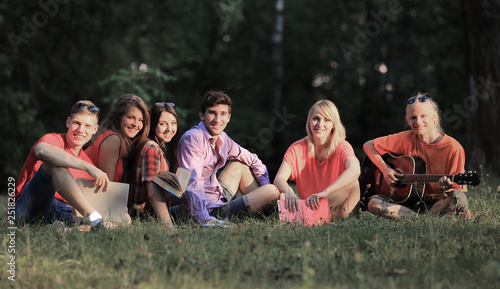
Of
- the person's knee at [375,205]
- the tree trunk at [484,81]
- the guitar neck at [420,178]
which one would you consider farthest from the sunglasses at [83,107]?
the tree trunk at [484,81]

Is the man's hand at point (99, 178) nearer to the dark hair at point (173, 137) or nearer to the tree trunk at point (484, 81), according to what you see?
the dark hair at point (173, 137)

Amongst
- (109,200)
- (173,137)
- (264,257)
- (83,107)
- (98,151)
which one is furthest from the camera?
(173,137)

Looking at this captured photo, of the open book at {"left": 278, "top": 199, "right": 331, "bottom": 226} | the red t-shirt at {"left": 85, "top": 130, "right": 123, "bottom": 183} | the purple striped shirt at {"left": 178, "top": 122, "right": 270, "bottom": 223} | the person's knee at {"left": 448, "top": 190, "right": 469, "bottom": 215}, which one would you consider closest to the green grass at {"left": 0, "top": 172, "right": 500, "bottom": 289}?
the open book at {"left": 278, "top": 199, "right": 331, "bottom": 226}

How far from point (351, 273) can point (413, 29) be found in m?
17.4

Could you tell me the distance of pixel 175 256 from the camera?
3.83 meters

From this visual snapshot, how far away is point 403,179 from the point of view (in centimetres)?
564

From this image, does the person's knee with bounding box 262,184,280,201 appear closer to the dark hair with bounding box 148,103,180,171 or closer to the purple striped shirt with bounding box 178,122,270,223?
the purple striped shirt with bounding box 178,122,270,223

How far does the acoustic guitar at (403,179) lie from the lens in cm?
540

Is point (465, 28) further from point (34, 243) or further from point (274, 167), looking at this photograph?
point (274, 167)

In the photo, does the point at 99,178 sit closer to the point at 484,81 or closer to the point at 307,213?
the point at 307,213

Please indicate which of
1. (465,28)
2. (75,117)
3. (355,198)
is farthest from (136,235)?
(465,28)

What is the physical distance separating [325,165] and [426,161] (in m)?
0.96

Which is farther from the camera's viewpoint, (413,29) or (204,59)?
(204,59)

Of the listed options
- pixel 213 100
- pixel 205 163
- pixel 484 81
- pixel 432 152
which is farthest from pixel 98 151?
pixel 484 81
